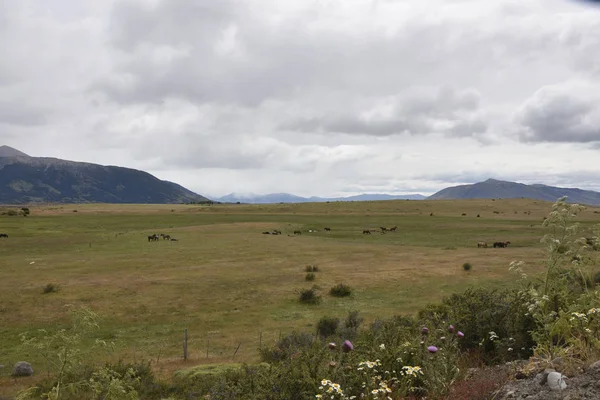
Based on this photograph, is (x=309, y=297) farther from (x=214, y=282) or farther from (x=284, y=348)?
(x=284, y=348)

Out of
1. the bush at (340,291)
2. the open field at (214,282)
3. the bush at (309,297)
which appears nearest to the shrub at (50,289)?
the open field at (214,282)

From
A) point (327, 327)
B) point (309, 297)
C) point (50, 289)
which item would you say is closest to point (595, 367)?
point (327, 327)

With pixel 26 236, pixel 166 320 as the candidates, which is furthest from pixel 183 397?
pixel 26 236

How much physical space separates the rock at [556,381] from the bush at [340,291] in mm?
27943

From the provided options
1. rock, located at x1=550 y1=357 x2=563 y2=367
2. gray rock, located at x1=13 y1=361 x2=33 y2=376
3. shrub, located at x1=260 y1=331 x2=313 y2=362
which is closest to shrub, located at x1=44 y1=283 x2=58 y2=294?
gray rock, located at x1=13 y1=361 x2=33 y2=376

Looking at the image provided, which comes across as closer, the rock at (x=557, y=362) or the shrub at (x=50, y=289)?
the rock at (x=557, y=362)

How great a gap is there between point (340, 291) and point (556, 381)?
2827 centimetres

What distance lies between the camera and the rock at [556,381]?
5.23 meters

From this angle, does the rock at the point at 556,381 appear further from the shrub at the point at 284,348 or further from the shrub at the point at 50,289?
the shrub at the point at 50,289

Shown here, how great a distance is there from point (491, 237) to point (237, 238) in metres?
44.4

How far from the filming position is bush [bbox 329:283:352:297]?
32938 mm

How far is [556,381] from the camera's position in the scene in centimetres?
529

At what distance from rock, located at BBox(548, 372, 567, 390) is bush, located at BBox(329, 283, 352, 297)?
1100 inches

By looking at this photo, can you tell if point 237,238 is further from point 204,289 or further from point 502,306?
point 502,306
